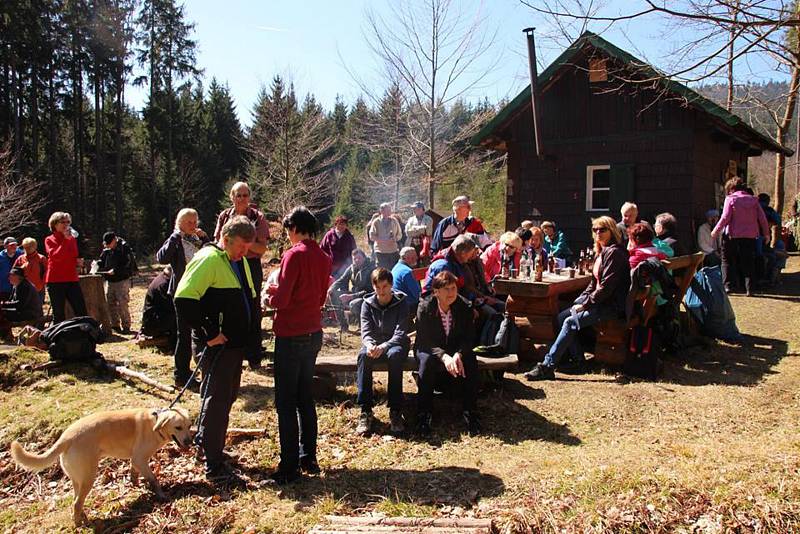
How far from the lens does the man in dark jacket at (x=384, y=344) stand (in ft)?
16.0

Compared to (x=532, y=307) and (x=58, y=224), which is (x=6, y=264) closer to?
(x=58, y=224)

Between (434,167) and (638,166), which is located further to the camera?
(434,167)

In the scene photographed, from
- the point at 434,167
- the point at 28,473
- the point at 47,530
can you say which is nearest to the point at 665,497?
the point at 47,530

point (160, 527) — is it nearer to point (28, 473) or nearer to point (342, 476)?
point (342, 476)

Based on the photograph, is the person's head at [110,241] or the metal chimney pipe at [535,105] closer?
the person's head at [110,241]

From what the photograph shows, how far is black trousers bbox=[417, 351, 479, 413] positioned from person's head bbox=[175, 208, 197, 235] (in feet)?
8.94

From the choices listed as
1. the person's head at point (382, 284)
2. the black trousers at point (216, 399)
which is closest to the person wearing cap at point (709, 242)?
the person's head at point (382, 284)

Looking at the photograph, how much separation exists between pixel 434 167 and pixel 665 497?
1716 cm

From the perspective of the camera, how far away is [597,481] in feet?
11.8

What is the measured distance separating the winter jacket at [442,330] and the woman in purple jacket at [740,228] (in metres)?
6.84

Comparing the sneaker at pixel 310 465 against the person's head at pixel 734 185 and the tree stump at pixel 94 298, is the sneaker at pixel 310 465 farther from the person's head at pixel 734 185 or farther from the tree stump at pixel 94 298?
the person's head at pixel 734 185

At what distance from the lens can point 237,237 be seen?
400cm

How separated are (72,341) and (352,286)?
376cm

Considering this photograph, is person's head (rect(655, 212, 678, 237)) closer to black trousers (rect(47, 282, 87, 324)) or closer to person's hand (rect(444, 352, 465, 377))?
person's hand (rect(444, 352, 465, 377))
